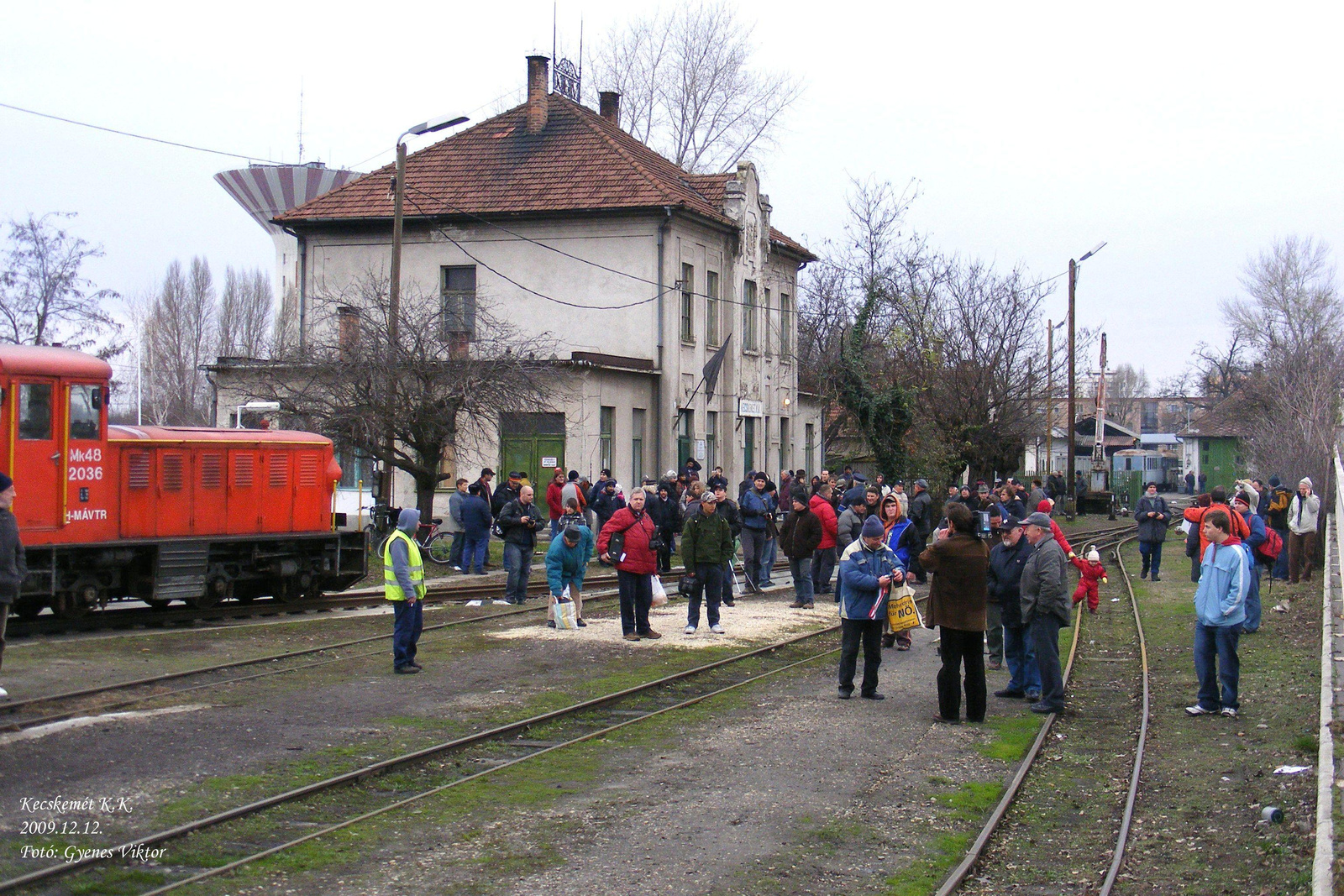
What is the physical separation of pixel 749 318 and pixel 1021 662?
27.7 metres

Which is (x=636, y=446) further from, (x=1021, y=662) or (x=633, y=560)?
(x=1021, y=662)

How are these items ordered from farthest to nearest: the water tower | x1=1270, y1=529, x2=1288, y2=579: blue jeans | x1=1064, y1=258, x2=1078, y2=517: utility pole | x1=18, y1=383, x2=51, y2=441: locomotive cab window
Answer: the water tower → x1=1064, y1=258, x2=1078, y2=517: utility pole → x1=1270, y1=529, x2=1288, y2=579: blue jeans → x1=18, y1=383, x2=51, y2=441: locomotive cab window

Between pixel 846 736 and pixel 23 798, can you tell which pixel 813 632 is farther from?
pixel 23 798

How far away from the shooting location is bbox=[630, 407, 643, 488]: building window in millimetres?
33250

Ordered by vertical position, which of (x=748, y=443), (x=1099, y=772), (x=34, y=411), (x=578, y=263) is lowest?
(x=1099, y=772)

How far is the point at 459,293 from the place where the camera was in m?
34.3

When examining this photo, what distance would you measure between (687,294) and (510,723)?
25.8m

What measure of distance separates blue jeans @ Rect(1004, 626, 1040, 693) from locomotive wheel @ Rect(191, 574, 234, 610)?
10292 millimetres

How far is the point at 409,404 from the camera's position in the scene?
22484mm

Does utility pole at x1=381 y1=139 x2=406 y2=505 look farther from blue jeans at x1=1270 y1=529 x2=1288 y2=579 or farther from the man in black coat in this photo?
blue jeans at x1=1270 y1=529 x2=1288 y2=579

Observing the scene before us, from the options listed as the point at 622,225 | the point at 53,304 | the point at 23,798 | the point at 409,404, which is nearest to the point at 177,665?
the point at 23,798

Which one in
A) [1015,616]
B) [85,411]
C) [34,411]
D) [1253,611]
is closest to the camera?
[1015,616]

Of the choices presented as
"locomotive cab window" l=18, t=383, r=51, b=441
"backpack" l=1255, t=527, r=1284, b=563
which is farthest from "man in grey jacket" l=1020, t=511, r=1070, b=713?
"locomotive cab window" l=18, t=383, r=51, b=441

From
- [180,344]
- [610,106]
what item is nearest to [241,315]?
[180,344]
